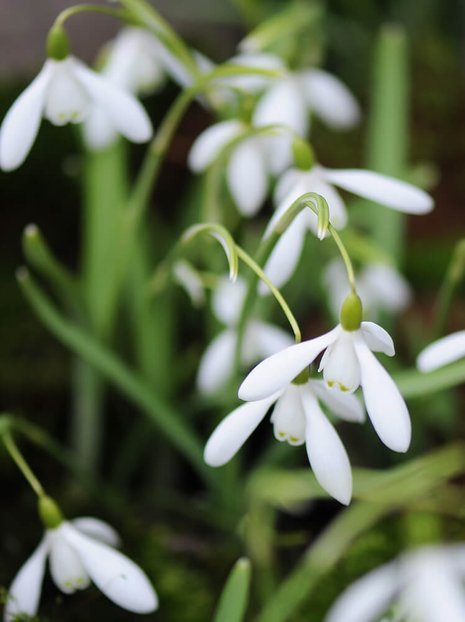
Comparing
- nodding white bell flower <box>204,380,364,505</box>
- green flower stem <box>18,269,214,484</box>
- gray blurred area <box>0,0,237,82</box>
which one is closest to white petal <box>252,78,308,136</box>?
green flower stem <box>18,269,214,484</box>

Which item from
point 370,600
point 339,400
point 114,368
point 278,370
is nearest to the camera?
point 278,370

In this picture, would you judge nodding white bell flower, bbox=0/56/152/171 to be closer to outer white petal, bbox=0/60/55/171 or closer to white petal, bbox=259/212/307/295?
outer white petal, bbox=0/60/55/171

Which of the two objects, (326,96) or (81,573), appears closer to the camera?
(81,573)

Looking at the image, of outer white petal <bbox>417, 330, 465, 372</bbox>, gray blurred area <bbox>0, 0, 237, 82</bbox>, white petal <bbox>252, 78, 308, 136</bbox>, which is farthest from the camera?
gray blurred area <bbox>0, 0, 237, 82</bbox>

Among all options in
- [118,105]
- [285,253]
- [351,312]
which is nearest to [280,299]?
[351,312]

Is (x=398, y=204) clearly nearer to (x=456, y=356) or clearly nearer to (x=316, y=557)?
(x=456, y=356)

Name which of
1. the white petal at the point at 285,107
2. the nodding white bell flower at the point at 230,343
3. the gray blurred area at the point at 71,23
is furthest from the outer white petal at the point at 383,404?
the gray blurred area at the point at 71,23

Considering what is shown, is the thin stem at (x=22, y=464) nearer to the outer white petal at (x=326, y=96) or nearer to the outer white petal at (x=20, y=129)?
the outer white petal at (x=20, y=129)

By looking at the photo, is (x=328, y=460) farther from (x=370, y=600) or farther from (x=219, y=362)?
(x=219, y=362)
